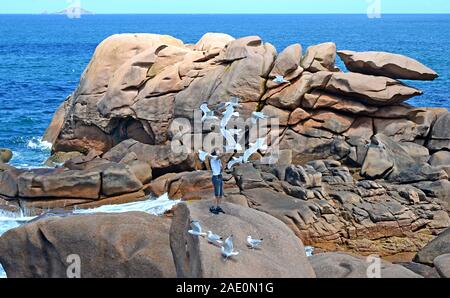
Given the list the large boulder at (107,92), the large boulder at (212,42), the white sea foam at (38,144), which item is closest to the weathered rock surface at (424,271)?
the large boulder at (107,92)

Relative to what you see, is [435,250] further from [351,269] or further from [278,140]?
[278,140]

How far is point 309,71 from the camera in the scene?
3027cm

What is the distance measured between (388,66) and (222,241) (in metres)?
17.7

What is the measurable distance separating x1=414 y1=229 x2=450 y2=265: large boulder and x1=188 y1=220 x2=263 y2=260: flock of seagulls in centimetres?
687

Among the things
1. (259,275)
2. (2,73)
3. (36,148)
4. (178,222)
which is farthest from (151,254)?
(2,73)

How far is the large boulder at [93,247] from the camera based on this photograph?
51.2 feet

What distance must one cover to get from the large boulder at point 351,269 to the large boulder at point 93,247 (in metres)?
3.02

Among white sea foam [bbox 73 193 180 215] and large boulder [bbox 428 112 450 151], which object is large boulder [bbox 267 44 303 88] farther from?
white sea foam [bbox 73 193 180 215]

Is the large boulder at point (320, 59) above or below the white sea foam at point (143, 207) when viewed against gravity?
above

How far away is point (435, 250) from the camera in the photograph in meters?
19.5

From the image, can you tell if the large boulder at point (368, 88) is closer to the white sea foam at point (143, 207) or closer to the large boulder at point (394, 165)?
the large boulder at point (394, 165)

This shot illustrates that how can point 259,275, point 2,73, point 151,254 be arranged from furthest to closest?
1. point 2,73
2. point 151,254
3. point 259,275

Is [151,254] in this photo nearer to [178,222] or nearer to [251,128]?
[178,222]
